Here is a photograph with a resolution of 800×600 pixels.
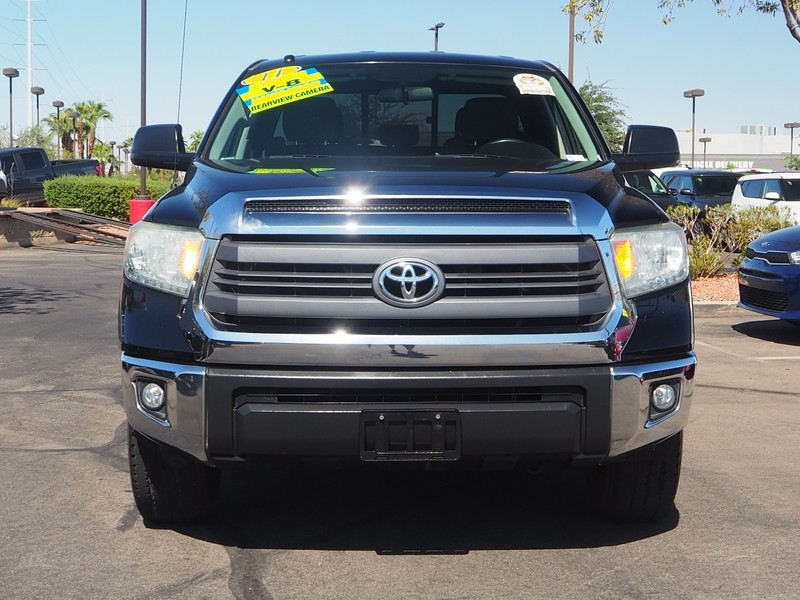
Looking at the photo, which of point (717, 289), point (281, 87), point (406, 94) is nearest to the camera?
point (281, 87)

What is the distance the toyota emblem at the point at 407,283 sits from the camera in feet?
11.8

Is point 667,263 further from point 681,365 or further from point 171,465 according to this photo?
point 171,465

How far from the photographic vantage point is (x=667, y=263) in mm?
3809

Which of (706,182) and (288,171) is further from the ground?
(706,182)

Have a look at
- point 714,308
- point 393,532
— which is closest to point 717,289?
point 714,308

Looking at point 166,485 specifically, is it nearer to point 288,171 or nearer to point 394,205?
point 288,171

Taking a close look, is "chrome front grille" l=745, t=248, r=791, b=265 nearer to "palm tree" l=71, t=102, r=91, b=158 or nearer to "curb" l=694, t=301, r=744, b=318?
"curb" l=694, t=301, r=744, b=318

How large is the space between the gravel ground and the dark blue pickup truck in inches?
344

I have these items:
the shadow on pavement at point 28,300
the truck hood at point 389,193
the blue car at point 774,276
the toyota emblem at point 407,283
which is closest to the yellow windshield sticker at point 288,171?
the truck hood at point 389,193

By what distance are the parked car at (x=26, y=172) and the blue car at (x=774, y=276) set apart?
2069cm

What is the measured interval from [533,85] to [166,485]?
8.61 feet

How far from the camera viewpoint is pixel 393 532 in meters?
4.30

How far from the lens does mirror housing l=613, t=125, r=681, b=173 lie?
17.3ft

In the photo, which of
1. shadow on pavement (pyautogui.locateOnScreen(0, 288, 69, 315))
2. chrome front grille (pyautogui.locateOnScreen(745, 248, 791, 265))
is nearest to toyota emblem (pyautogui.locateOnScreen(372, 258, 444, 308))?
chrome front grille (pyautogui.locateOnScreen(745, 248, 791, 265))
